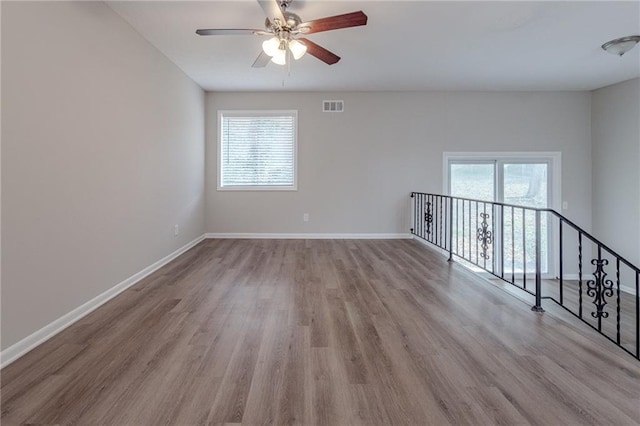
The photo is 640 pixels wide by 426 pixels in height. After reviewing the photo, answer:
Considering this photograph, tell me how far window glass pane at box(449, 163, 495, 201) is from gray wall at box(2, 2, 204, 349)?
485 centimetres

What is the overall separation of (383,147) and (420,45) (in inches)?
83.8

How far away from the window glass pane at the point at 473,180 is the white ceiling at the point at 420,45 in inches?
53.9

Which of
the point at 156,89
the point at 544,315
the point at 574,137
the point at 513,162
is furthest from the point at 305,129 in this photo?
the point at 574,137

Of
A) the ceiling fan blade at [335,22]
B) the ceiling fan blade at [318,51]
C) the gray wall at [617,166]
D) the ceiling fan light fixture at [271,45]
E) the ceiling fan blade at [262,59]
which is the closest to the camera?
the ceiling fan blade at [335,22]

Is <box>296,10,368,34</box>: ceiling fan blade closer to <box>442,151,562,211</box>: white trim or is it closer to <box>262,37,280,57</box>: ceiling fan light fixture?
<box>262,37,280,57</box>: ceiling fan light fixture

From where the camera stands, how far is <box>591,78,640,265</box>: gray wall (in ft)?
15.8

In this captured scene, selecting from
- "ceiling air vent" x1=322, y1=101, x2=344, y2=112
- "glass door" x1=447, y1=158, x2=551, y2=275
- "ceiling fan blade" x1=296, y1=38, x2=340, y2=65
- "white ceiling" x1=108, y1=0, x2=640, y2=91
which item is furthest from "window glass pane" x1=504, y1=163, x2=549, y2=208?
"ceiling fan blade" x1=296, y1=38, x2=340, y2=65

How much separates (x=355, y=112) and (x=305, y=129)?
0.96 m

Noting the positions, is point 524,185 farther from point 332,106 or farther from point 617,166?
point 332,106

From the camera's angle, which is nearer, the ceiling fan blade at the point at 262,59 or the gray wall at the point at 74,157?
the gray wall at the point at 74,157

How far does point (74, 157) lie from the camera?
2.29 metres

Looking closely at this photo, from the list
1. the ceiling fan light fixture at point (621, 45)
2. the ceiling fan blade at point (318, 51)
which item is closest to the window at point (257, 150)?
the ceiling fan blade at point (318, 51)

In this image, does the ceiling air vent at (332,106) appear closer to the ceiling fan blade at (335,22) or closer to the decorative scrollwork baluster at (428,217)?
the decorative scrollwork baluster at (428,217)

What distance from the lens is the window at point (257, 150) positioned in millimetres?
5570
